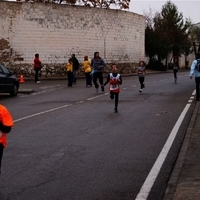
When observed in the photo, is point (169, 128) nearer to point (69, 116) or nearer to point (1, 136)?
point (69, 116)

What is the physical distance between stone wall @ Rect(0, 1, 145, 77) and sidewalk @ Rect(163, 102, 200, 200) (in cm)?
2919

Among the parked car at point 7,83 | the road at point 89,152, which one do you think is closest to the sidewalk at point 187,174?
the road at point 89,152

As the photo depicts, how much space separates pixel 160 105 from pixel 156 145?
7753 millimetres

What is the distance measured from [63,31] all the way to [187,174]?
115 ft

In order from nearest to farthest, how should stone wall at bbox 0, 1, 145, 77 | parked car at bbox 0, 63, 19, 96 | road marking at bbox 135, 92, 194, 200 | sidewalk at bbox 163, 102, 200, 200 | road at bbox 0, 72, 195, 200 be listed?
sidewalk at bbox 163, 102, 200, 200 < road marking at bbox 135, 92, 194, 200 < road at bbox 0, 72, 195, 200 < parked car at bbox 0, 63, 19, 96 < stone wall at bbox 0, 1, 145, 77

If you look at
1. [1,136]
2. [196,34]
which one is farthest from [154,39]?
[1,136]

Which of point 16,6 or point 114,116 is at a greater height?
point 16,6

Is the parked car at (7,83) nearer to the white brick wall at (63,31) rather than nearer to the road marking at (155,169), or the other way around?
the road marking at (155,169)

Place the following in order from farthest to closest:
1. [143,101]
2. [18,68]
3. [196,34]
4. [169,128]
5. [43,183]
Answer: [196,34] → [18,68] → [143,101] → [169,128] → [43,183]

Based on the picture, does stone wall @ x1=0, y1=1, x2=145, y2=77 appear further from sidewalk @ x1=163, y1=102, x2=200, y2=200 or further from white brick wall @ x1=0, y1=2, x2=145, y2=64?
sidewalk @ x1=163, y1=102, x2=200, y2=200

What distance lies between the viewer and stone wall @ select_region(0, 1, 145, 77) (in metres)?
38.1

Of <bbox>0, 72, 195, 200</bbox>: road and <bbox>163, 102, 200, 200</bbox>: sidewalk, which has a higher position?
<bbox>163, 102, 200, 200</bbox>: sidewalk

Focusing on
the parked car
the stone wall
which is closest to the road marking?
the parked car

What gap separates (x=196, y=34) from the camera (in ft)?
321
